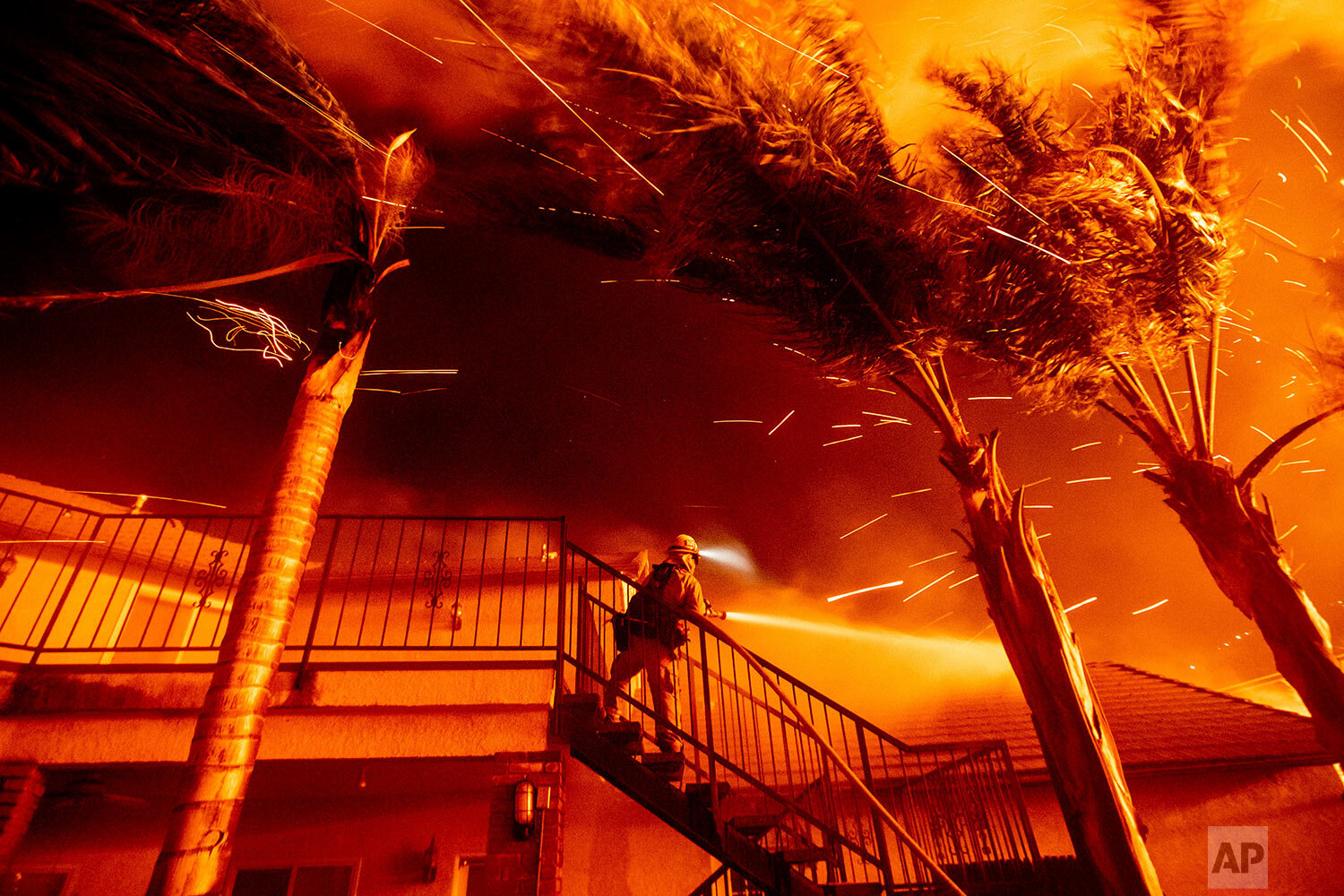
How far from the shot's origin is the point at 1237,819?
791 cm

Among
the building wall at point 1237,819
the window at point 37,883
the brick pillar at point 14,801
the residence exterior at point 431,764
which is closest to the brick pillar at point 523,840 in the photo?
the residence exterior at point 431,764

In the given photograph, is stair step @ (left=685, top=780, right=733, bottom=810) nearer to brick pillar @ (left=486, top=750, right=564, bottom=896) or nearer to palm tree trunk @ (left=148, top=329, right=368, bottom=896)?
brick pillar @ (left=486, top=750, right=564, bottom=896)

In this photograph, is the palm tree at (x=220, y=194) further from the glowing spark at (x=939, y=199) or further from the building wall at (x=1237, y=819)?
the building wall at (x=1237, y=819)

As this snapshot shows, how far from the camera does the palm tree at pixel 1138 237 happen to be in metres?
3.92

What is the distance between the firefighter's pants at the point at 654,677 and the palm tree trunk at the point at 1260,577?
3998 mm

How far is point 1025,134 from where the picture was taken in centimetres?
433

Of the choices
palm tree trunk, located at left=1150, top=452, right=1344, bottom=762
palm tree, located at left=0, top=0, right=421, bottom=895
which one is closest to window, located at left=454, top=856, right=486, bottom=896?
palm tree, located at left=0, top=0, right=421, bottom=895

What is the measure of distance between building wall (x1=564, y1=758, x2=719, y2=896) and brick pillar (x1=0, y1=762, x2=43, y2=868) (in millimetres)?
4725

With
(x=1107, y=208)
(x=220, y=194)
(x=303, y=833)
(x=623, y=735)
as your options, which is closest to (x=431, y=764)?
(x=623, y=735)

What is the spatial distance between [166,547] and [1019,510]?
12.7 metres

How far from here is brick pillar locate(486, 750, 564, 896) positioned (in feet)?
14.5

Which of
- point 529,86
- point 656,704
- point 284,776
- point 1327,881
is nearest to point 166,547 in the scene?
point 284,776

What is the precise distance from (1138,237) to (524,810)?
18.6 ft

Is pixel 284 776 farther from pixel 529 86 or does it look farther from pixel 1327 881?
pixel 1327 881
